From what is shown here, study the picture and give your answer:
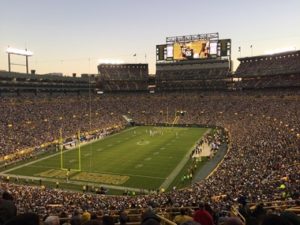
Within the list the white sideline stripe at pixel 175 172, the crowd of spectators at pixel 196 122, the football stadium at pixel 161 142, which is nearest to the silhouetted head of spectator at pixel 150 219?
the football stadium at pixel 161 142

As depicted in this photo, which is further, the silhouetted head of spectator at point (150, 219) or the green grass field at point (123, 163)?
the green grass field at point (123, 163)

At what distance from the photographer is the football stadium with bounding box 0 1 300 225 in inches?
518

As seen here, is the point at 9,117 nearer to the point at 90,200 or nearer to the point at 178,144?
the point at 178,144

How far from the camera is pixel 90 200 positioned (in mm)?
19469

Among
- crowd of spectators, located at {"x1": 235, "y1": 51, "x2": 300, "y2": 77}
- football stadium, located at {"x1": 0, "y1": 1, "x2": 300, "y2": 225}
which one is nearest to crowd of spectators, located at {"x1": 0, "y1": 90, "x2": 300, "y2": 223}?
football stadium, located at {"x1": 0, "y1": 1, "x2": 300, "y2": 225}

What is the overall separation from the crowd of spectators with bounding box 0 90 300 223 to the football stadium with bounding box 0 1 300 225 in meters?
0.17

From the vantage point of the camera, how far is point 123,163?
115ft

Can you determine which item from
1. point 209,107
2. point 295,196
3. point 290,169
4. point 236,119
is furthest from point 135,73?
point 295,196

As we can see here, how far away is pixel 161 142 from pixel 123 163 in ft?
43.5

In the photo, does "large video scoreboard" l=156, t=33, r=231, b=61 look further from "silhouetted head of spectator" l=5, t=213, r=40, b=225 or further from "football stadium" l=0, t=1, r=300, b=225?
"silhouetted head of spectator" l=5, t=213, r=40, b=225

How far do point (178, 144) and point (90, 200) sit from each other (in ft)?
89.3

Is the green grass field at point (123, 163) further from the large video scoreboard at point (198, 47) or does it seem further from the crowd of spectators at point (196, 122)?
the large video scoreboard at point (198, 47)

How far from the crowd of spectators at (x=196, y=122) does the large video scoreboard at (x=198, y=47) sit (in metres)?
10.0

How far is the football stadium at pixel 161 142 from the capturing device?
518 inches
